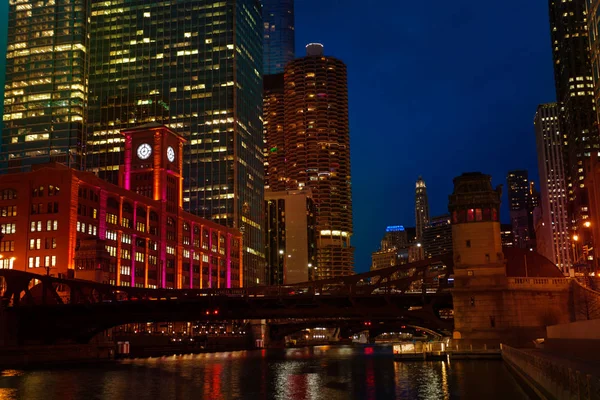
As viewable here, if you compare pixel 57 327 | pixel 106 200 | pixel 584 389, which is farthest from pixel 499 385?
pixel 106 200

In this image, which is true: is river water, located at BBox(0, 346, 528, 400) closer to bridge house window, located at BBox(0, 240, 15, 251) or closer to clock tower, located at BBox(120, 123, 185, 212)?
bridge house window, located at BBox(0, 240, 15, 251)

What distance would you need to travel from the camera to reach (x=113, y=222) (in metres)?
157

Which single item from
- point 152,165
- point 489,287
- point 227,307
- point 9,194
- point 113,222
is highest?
point 152,165

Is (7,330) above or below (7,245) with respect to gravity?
below

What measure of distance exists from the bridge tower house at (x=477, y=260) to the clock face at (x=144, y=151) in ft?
377

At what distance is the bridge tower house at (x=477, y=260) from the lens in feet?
291

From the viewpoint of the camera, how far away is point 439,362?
290 feet

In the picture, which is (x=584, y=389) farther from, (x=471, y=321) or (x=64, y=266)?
(x=64, y=266)

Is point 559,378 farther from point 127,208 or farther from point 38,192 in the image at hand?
point 127,208

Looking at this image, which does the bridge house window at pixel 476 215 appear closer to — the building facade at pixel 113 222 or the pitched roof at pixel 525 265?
the pitched roof at pixel 525 265

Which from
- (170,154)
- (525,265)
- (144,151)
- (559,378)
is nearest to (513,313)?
(525,265)

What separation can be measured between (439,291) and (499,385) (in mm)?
43720

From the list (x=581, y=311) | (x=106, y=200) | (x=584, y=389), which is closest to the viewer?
(x=584, y=389)

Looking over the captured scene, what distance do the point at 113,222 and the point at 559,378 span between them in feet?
456
